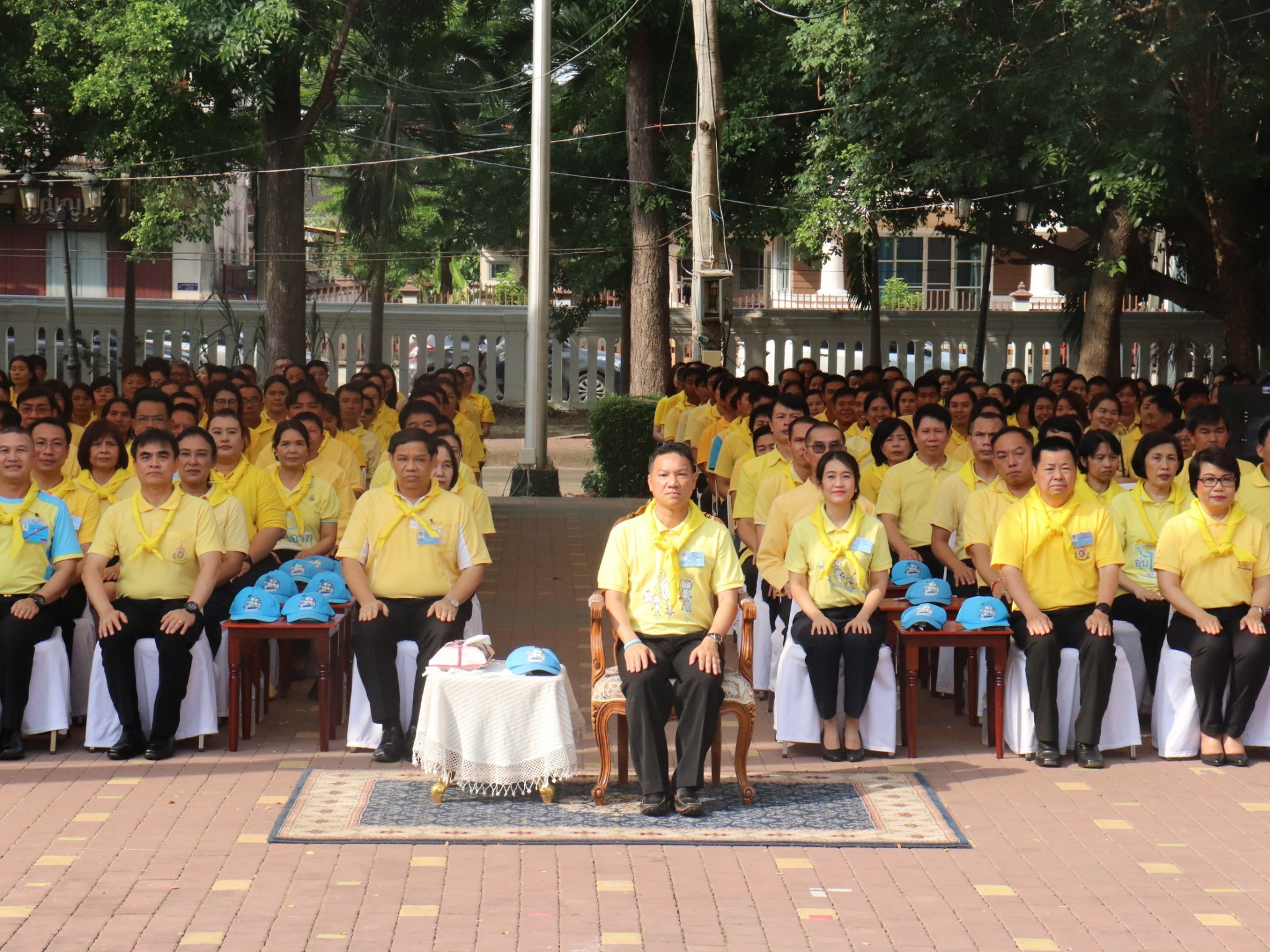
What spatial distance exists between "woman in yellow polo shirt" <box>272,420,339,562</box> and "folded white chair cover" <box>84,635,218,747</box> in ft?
4.78

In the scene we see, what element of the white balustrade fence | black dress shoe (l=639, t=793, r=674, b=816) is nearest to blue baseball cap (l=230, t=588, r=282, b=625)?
black dress shoe (l=639, t=793, r=674, b=816)

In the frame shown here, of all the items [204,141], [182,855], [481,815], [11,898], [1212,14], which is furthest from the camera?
[204,141]

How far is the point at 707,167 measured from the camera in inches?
661

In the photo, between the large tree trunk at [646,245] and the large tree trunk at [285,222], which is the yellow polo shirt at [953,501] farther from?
the large tree trunk at [285,222]

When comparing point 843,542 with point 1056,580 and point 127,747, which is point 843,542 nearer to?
point 1056,580

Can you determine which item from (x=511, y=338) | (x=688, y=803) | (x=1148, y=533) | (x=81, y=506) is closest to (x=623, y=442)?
(x=511, y=338)

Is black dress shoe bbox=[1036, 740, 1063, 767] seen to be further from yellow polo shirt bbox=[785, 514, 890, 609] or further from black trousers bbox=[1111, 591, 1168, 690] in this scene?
yellow polo shirt bbox=[785, 514, 890, 609]

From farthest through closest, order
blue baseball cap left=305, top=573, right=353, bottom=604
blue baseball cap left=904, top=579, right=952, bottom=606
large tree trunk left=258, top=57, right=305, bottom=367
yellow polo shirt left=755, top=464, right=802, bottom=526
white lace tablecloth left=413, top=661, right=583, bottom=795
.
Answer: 1. large tree trunk left=258, top=57, right=305, bottom=367
2. yellow polo shirt left=755, top=464, right=802, bottom=526
3. blue baseball cap left=305, top=573, right=353, bottom=604
4. blue baseball cap left=904, top=579, right=952, bottom=606
5. white lace tablecloth left=413, top=661, right=583, bottom=795

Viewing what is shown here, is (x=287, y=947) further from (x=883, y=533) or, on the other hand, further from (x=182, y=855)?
(x=883, y=533)

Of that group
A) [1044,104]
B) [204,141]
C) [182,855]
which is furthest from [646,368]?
[182,855]

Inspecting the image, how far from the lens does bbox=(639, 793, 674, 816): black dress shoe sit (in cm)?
681

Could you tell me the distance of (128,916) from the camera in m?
5.57

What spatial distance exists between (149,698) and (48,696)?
1.47ft

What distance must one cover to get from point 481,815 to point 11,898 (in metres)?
1.84
